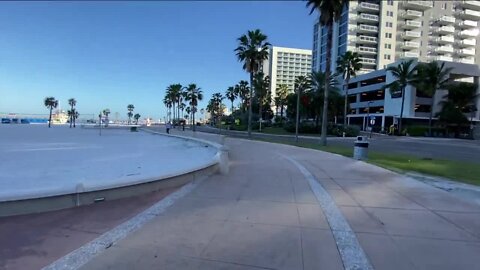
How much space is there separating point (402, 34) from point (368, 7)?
1240 centimetres

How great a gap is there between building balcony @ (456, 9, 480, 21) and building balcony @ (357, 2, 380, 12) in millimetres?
26294

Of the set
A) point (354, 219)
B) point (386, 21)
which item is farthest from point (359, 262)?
point (386, 21)

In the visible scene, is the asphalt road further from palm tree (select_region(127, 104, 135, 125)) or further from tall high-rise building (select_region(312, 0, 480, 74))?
palm tree (select_region(127, 104, 135, 125))

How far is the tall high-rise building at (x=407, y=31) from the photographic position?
9462cm

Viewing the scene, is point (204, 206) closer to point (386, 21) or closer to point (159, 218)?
point (159, 218)

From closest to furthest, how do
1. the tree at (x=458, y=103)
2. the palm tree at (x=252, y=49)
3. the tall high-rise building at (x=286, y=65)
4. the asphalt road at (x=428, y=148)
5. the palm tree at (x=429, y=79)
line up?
the asphalt road at (x=428, y=148), the palm tree at (x=252, y=49), the palm tree at (x=429, y=79), the tree at (x=458, y=103), the tall high-rise building at (x=286, y=65)

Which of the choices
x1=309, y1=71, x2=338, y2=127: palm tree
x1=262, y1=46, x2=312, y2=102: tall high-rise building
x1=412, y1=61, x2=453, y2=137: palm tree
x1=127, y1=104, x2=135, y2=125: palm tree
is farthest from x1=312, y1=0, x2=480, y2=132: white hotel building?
x1=127, y1=104, x2=135, y2=125: palm tree

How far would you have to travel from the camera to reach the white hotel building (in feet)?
308

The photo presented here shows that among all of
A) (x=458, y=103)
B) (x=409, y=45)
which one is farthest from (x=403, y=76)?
(x=409, y=45)

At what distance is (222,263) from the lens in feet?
14.2

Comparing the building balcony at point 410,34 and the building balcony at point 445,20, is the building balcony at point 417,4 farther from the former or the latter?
the building balcony at point 410,34

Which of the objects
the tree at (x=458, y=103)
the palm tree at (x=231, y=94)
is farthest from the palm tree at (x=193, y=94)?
the tree at (x=458, y=103)

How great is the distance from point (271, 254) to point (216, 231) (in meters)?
1.19

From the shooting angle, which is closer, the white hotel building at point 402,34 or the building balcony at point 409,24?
the white hotel building at point 402,34
